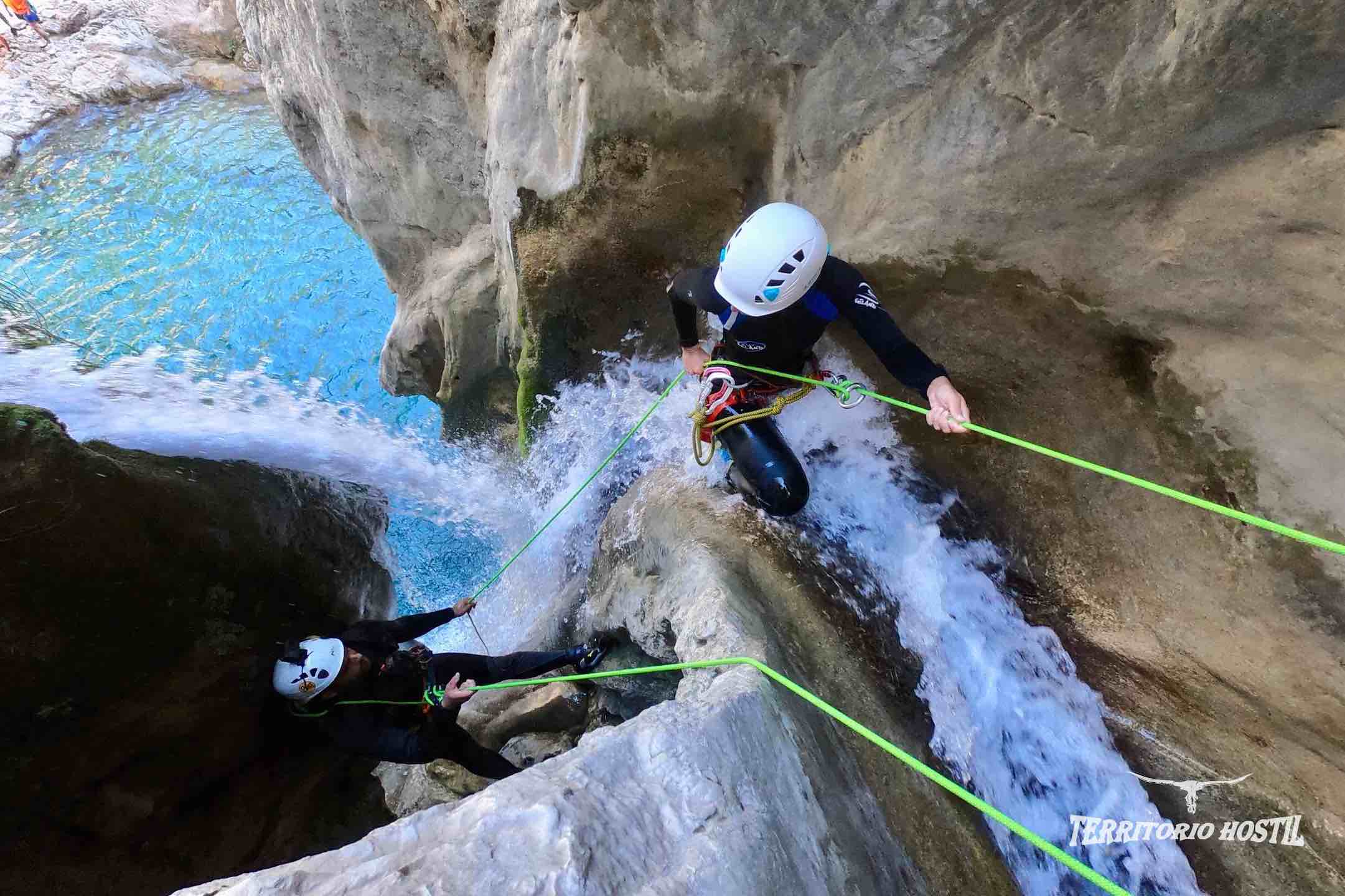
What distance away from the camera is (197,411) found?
413 centimetres

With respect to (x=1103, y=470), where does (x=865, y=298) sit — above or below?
below

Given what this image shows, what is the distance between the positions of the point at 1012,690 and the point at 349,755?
3.75 meters

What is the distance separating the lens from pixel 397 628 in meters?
3.65

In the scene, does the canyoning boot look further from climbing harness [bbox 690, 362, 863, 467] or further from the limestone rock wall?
the limestone rock wall

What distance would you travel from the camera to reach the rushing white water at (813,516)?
2.17 meters

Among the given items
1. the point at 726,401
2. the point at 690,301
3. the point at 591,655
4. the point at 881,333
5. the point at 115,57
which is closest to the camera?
the point at 881,333

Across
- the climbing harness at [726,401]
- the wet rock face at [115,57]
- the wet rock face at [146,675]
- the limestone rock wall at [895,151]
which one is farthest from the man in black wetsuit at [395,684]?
the wet rock face at [115,57]

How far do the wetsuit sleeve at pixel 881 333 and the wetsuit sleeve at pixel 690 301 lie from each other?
49 centimetres

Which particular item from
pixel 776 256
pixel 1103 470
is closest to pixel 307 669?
pixel 776 256

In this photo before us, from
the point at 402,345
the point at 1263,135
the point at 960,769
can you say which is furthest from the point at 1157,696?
the point at 402,345

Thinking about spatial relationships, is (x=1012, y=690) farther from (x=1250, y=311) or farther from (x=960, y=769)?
(x=1250, y=311)

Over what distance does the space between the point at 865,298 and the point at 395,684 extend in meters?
3.13

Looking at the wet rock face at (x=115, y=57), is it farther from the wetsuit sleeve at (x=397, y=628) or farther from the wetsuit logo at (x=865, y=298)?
the wetsuit logo at (x=865, y=298)

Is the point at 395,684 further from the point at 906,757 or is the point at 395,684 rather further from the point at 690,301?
the point at 906,757
